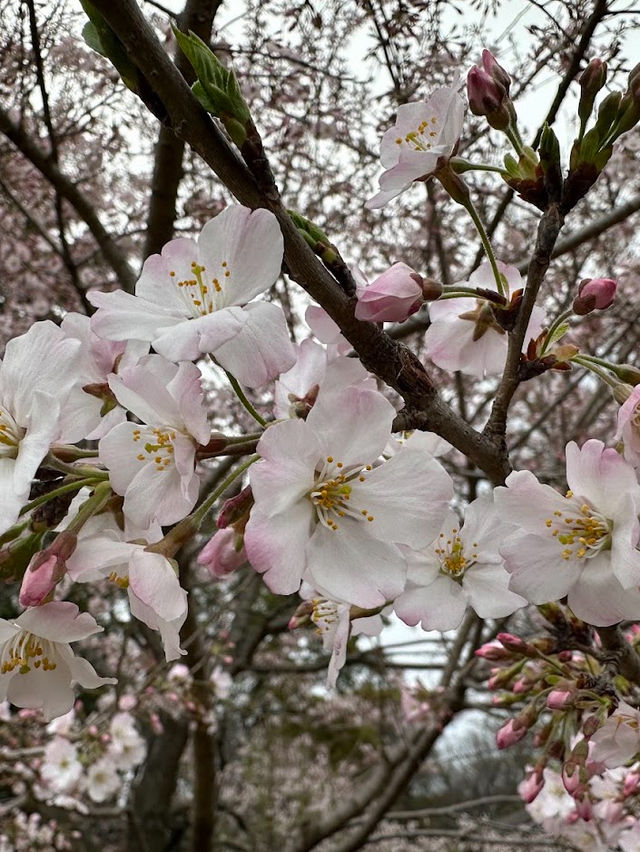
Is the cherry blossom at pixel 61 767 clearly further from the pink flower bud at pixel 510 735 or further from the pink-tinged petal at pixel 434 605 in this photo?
the pink-tinged petal at pixel 434 605

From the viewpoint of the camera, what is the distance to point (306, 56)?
10.6ft

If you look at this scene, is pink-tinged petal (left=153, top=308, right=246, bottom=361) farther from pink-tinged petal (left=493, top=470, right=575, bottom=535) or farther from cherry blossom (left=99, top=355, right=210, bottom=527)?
pink-tinged petal (left=493, top=470, right=575, bottom=535)

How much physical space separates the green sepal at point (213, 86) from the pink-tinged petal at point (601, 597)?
0.61 m

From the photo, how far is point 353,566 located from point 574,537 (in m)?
0.26

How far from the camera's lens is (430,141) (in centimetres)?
99

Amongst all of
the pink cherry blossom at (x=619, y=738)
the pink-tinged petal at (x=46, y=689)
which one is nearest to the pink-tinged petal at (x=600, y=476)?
the pink cherry blossom at (x=619, y=738)

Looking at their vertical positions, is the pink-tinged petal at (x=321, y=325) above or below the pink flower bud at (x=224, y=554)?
above

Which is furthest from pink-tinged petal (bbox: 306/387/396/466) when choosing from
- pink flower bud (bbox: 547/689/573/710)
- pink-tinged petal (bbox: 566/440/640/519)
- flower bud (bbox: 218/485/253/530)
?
pink flower bud (bbox: 547/689/573/710)

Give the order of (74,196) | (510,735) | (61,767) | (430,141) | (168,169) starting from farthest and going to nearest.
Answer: (61,767) → (74,196) → (168,169) → (510,735) → (430,141)

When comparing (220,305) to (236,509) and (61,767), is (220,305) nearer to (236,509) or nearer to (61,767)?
(236,509)

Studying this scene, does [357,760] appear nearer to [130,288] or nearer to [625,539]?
[130,288]

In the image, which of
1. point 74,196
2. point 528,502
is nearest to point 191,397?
point 528,502

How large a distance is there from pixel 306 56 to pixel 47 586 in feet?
10.3

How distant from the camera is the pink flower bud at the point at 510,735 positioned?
1.21 m
